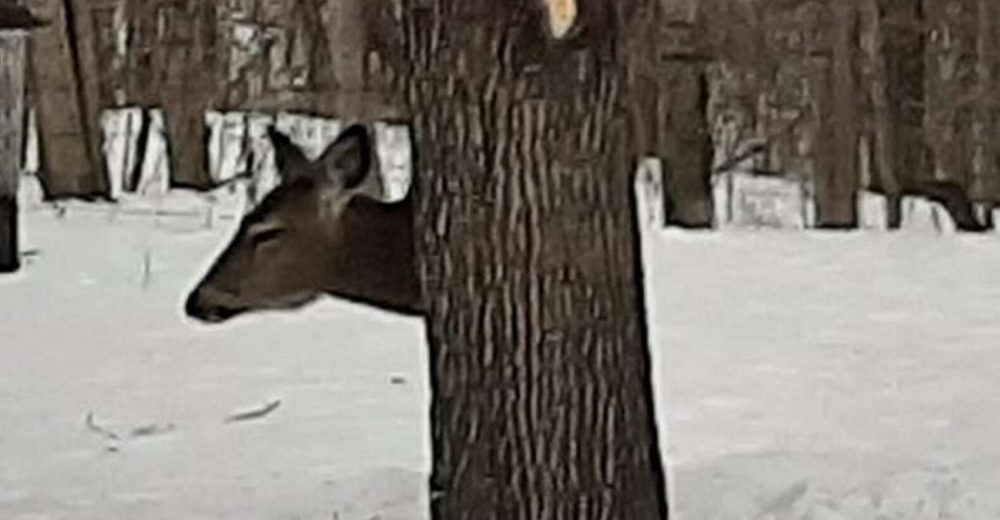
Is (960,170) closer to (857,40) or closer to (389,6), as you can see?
(857,40)

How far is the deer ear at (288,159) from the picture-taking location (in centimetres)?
731

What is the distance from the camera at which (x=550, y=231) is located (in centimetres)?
486

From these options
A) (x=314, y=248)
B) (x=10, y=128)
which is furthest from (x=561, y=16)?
(x=10, y=128)

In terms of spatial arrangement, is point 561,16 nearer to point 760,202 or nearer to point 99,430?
point 99,430

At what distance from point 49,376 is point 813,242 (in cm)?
506

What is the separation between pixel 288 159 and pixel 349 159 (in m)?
0.29

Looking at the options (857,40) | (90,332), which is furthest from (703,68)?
(90,332)

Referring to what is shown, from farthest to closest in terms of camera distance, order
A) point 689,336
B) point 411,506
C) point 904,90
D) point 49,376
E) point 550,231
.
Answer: point 904,90
point 689,336
point 49,376
point 411,506
point 550,231

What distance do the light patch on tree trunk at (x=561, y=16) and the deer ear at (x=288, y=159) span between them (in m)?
2.58

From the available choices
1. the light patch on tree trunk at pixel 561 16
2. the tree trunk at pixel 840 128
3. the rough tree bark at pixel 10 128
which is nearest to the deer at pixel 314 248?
the light patch on tree trunk at pixel 561 16

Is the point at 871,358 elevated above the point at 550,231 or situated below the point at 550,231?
below

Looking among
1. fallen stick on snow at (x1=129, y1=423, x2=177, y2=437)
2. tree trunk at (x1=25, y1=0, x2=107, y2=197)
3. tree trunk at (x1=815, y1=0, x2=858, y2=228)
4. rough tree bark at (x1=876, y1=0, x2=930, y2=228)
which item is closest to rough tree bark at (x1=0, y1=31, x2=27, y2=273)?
tree trunk at (x1=25, y1=0, x2=107, y2=197)

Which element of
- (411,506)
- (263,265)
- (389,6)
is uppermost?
(389,6)

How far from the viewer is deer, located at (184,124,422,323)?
7.32 m
